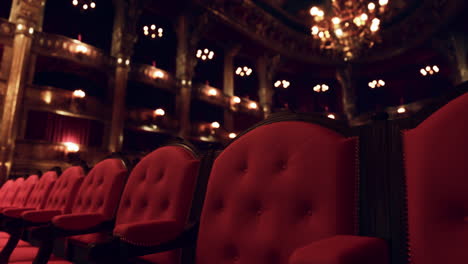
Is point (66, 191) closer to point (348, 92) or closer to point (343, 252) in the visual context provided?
point (343, 252)

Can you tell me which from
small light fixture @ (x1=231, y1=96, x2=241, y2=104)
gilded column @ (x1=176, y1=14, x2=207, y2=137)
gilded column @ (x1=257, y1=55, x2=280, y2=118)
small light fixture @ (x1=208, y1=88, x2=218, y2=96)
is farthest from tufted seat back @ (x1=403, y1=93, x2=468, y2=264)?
gilded column @ (x1=257, y1=55, x2=280, y2=118)

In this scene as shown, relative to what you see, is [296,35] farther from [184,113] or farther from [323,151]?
[323,151]

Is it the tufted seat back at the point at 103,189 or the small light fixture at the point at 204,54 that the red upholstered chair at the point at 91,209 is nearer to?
the tufted seat back at the point at 103,189

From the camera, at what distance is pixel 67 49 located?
9062 mm

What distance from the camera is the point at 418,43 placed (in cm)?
1248

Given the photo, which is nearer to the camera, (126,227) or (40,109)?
(126,227)

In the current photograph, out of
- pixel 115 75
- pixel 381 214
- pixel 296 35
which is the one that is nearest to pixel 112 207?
pixel 381 214

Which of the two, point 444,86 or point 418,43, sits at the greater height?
point 418,43

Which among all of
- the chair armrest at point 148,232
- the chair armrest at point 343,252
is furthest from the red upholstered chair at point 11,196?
the chair armrest at point 343,252

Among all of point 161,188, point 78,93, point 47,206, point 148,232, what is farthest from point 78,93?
point 148,232

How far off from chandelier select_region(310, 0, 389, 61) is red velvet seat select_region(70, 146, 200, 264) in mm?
7928

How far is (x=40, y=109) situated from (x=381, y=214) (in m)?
9.81

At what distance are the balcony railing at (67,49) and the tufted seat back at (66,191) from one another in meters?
7.83

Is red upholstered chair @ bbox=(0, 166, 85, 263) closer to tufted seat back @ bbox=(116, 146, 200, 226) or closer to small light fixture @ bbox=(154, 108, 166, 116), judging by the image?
tufted seat back @ bbox=(116, 146, 200, 226)
